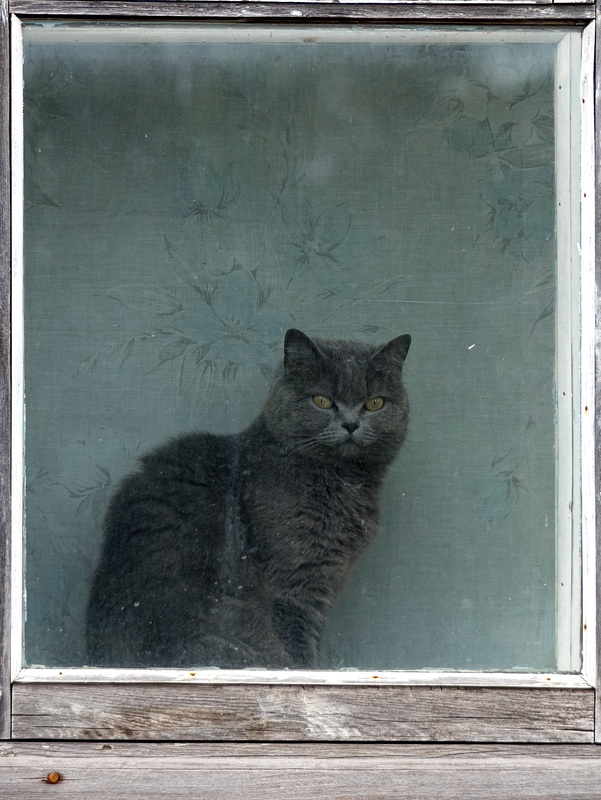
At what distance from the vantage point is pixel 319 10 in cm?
116

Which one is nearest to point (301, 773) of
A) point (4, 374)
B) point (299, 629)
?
point (299, 629)

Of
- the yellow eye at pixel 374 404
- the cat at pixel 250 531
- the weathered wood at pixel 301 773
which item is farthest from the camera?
the yellow eye at pixel 374 404

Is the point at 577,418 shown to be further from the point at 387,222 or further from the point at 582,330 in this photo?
the point at 387,222

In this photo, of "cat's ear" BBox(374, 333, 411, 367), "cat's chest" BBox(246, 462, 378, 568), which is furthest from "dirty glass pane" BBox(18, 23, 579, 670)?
"cat's chest" BBox(246, 462, 378, 568)

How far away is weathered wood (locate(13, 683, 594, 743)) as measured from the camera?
1140 millimetres

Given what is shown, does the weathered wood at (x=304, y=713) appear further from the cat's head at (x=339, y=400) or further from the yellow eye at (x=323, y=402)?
the yellow eye at (x=323, y=402)

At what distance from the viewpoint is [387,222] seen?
1.24 metres

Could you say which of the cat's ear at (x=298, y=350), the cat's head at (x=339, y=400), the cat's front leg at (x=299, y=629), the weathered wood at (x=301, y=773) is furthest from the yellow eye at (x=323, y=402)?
the weathered wood at (x=301, y=773)

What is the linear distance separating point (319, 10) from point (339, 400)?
699 mm

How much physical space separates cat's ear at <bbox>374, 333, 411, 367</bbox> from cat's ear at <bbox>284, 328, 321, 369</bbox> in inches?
5.0

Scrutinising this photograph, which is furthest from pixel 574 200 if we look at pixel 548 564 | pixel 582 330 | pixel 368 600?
pixel 368 600

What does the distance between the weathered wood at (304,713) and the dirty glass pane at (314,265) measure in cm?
10

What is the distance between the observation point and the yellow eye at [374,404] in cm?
138

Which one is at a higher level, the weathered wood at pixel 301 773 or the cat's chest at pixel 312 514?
the cat's chest at pixel 312 514
